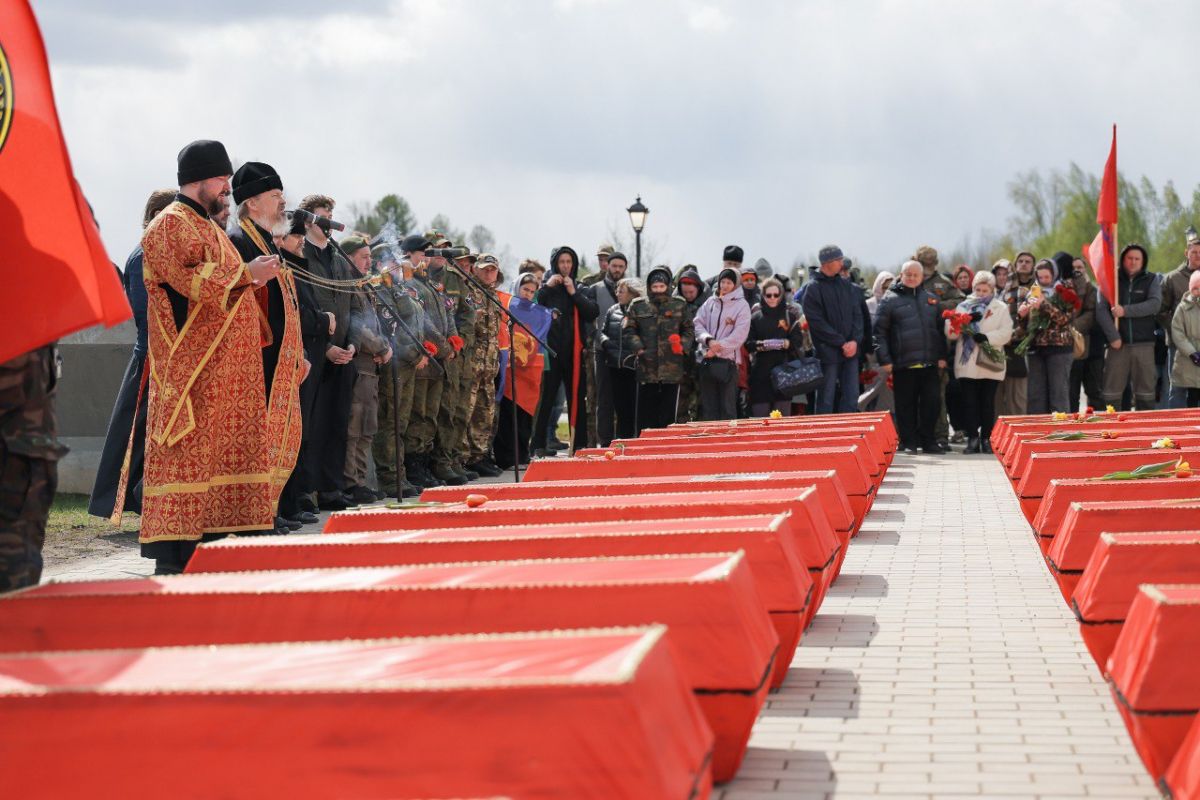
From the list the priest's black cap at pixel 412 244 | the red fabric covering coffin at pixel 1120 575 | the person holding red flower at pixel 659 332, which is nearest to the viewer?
the red fabric covering coffin at pixel 1120 575

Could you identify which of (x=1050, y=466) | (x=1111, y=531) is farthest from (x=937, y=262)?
(x=1111, y=531)

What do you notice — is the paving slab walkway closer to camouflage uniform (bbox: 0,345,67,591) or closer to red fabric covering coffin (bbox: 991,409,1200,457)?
camouflage uniform (bbox: 0,345,67,591)

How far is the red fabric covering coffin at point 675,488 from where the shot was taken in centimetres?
709

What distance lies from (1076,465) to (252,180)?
4715 millimetres

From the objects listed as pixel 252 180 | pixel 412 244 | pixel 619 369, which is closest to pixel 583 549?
pixel 252 180

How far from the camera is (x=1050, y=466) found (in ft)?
27.7

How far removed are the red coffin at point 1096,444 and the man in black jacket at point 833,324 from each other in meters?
7.36

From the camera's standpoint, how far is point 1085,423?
12.0 m

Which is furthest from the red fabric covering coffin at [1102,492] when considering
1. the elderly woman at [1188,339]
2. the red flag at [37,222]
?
the elderly woman at [1188,339]

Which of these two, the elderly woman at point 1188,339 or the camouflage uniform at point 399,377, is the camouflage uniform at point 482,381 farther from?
the elderly woman at point 1188,339

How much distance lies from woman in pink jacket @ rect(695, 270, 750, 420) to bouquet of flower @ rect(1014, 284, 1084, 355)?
334 centimetres

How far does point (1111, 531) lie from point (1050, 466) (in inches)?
112

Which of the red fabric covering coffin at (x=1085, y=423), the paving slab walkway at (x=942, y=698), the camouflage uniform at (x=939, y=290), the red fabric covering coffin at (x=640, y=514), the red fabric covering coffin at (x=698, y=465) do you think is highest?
the camouflage uniform at (x=939, y=290)

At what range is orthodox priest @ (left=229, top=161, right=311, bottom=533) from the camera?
8.88 metres
